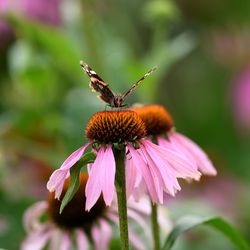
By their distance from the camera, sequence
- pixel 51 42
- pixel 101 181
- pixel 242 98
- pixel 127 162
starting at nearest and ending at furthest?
pixel 101 181
pixel 127 162
pixel 51 42
pixel 242 98

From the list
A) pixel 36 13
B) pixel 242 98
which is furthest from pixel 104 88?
pixel 242 98

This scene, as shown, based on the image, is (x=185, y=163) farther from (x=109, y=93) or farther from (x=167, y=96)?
(x=167, y=96)

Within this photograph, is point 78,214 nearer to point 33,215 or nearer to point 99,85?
point 33,215

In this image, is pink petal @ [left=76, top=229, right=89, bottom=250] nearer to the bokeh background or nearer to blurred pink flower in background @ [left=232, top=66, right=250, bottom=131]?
the bokeh background

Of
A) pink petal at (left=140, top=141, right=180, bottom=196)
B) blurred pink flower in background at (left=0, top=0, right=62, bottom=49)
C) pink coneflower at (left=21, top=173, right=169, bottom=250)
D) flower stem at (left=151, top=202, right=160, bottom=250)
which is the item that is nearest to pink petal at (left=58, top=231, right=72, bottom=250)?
pink coneflower at (left=21, top=173, right=169, bottom=250)

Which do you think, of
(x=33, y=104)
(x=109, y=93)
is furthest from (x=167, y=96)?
(x=109, y=93)
